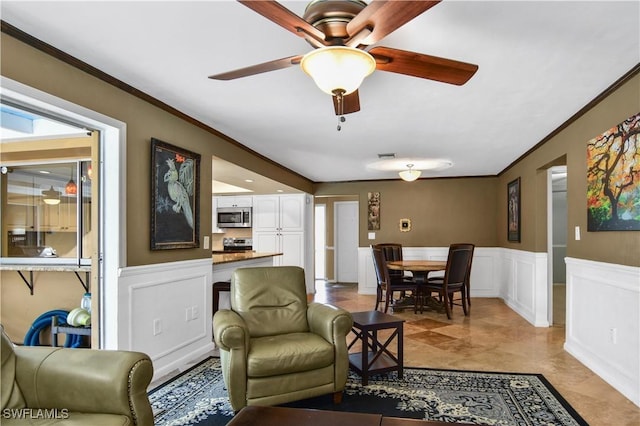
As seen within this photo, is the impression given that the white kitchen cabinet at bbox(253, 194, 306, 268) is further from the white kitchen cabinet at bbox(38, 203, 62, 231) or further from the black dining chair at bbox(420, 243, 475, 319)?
the white kitchen cabinet at bbox(38, 203, 62, 231)

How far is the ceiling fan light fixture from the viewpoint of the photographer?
5.33ft

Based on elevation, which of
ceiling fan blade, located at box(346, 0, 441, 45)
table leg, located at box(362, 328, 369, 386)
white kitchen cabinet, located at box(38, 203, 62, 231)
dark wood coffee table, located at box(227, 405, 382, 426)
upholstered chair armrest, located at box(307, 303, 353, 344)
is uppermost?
ceiling fan blade, located at box(346, 0, 441, 45)

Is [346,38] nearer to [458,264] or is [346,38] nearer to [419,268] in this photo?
[419,268]

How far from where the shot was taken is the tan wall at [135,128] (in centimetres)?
218

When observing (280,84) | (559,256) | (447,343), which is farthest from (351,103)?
(559,256)

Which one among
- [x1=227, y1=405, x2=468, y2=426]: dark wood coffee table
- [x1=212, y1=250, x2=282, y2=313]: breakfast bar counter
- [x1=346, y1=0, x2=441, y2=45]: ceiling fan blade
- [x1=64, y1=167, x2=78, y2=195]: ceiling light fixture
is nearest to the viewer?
[x1=346, y1=0, x2=441, y2=45]: ceiling fan blade

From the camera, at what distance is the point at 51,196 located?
391cm

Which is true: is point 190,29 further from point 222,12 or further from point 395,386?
point 395,386

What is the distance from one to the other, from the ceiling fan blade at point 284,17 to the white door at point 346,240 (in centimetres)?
795

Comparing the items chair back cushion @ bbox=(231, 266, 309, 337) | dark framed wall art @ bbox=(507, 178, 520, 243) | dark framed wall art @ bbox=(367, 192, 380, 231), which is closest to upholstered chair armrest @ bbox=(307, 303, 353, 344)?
chair back cushion @ bbox=(231, 266, 309, 337)

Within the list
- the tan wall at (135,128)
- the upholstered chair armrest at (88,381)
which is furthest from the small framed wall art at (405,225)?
the upholstered chair armrest at (88,381)

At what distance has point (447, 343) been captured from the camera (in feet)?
13.5

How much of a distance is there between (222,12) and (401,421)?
6.58 ft

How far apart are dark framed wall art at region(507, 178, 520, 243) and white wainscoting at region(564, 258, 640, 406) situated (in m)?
2.12
